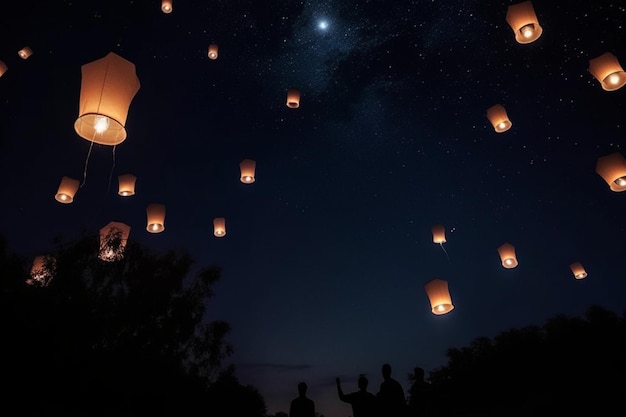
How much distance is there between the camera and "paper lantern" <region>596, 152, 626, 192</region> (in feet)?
19.8

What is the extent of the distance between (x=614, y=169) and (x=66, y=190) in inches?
314

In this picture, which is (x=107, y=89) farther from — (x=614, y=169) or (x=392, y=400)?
(x=614, y=169)

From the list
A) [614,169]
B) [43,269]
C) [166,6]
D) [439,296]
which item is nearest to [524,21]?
[614,169]

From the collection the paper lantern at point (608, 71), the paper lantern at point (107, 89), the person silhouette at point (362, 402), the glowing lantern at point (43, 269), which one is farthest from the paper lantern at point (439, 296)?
the glowing lantern at point (43, 269)

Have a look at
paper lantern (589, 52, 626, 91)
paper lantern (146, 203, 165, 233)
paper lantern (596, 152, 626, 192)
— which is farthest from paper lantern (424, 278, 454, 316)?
paper lantern (146, 203, 165, 233)

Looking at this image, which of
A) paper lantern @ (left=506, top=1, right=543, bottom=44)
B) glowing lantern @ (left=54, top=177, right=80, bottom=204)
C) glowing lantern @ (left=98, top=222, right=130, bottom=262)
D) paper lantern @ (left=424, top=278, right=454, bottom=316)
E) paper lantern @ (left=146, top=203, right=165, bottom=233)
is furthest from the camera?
glowing lantern @ (left=98, top=222, right=130, bottom=262)

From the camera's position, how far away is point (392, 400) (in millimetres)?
4207

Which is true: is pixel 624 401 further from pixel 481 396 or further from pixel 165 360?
pixel 165 360

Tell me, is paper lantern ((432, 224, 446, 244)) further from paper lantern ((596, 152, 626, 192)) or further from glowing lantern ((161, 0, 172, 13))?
glowing lantern ((161, 0, 172, 13))

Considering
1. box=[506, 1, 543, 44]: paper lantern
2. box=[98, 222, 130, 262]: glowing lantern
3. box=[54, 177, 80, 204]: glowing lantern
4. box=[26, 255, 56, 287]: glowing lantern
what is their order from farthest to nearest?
1. box=[98, 222, 130, 262]: glowing lantern
2. box=[26, 255, 56, 287]: glowing lantern
3. box=[54, 177, 80, 204]: glowing lantern
4. box=[506, 1, 543, 44]: paper lantern

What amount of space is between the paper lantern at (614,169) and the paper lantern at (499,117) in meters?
1.42

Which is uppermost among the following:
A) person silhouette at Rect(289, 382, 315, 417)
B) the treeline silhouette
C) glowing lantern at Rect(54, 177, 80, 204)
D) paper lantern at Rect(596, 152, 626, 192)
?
glowing lantern at Rect(54, 177, 80, 204)

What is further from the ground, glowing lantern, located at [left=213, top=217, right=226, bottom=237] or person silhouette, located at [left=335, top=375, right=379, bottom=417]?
glowing lantern, located at [left=213, top=217, right=226, bottom=237]

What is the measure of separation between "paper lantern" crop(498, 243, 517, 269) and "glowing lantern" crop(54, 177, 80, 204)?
731 cm
